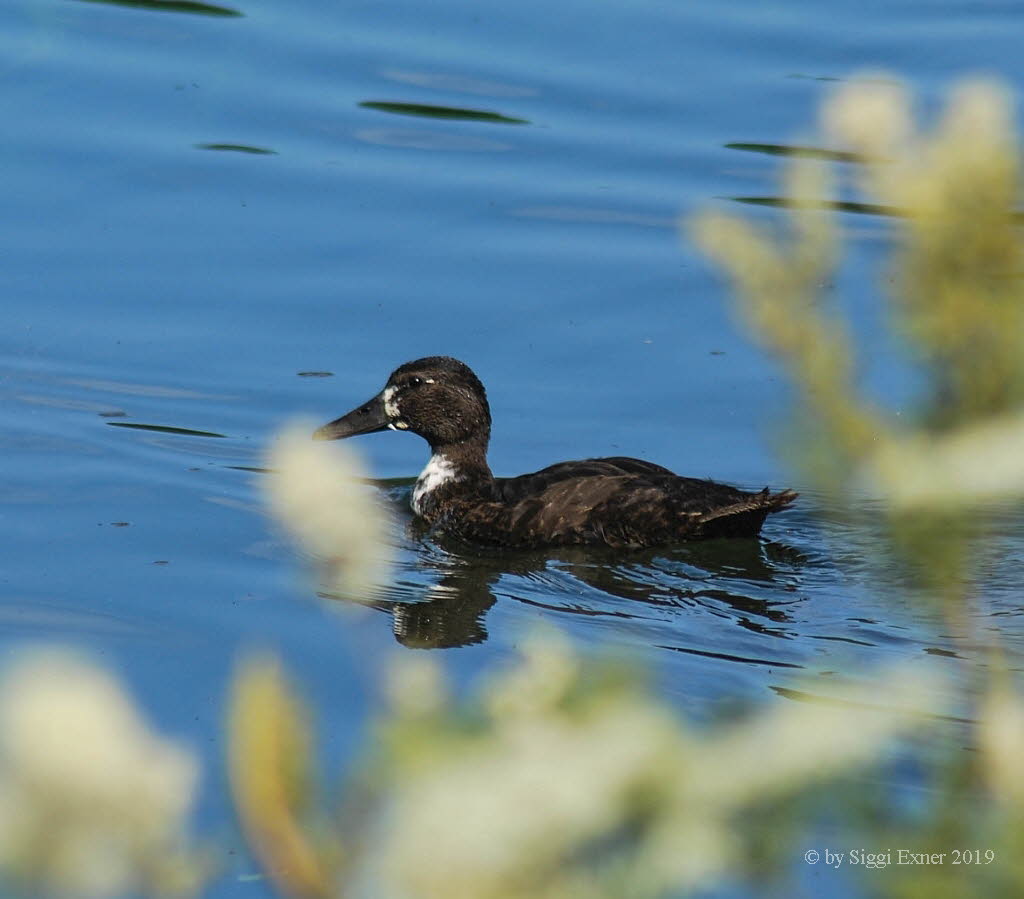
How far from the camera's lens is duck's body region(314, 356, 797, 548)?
753cm

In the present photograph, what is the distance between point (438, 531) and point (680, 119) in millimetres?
5126

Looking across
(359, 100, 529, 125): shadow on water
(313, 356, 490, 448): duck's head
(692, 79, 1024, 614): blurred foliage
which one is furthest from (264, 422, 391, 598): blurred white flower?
(359, 100, 529, 125): shadow on water

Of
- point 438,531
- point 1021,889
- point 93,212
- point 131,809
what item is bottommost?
point 438,531

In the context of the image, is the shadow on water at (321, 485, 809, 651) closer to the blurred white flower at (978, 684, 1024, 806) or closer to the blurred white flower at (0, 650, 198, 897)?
the blurred white flower at (978, 684, 1024, 806)

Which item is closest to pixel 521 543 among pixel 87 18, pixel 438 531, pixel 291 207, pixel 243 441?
pixel 438 531

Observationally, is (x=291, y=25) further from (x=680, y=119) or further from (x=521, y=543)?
(x=521, y=543)

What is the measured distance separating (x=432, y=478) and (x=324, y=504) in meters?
7.24

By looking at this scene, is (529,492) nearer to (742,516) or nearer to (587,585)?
(587,585)

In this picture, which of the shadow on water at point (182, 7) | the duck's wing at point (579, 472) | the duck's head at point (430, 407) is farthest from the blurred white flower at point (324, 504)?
the shadow on water at point (182, 7)

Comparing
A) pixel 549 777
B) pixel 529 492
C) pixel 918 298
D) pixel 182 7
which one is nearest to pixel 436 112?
pixel 182 7

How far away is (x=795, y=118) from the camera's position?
12.2m

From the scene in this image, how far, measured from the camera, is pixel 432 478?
328 inches

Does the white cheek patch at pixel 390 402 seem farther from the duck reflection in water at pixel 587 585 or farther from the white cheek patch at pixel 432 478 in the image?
the duck reflection in water at pixel 587 585

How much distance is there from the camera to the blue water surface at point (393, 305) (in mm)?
6406
